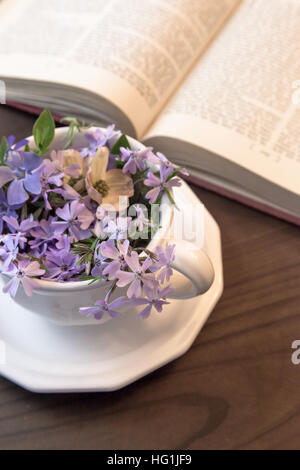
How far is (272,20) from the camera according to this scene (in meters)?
0.66

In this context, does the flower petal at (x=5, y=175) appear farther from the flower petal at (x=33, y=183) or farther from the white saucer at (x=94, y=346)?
the white saucer at (x=94, y=346)

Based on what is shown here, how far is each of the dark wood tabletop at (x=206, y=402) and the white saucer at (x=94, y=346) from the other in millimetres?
25

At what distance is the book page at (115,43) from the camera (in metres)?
0.57

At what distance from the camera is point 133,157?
0.38m

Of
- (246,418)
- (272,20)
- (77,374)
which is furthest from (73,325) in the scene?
(272,20)

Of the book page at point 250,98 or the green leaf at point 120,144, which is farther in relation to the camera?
the book page at point 250,98

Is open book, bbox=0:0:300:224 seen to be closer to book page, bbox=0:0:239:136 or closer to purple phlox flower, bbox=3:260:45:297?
book page, bbox=0:0:239:136

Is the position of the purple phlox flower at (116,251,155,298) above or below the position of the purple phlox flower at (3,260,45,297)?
above

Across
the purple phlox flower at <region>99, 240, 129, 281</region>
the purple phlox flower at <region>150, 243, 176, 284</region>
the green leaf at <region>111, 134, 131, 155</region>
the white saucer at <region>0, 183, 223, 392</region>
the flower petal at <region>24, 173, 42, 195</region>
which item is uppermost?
the purple phlox flower at <region>150, 243, 176, 284</region>

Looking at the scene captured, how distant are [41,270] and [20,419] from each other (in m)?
0.16

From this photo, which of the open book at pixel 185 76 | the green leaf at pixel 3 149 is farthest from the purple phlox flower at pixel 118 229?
the open book at pixel 185 76

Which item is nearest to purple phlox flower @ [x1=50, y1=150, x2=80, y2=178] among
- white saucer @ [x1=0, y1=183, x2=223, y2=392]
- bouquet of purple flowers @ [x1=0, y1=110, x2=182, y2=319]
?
bouquet of purple flowers @ [x1=0, y1=110, x2=182, y2=319]

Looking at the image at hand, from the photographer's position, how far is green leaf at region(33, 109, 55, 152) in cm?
38

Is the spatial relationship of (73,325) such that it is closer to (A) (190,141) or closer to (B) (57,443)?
(B) (57,443)
